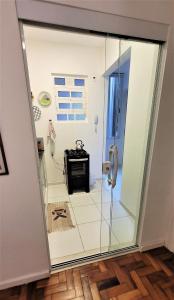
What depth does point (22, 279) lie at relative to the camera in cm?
Result: 136

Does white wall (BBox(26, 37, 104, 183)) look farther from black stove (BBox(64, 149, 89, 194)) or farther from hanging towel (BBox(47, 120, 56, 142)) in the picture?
black stove (BBox(64, 149, 89, 194))

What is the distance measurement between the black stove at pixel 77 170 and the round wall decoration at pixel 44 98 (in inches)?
40.5

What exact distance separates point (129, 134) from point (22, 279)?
197 centimetres

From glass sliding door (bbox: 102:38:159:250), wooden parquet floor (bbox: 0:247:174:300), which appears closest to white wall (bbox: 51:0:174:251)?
glass sliding door (bbox: 102:38:159:250)

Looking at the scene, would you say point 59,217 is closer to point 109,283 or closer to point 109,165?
point 109,283

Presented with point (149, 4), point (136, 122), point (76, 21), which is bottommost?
point (136, 122)

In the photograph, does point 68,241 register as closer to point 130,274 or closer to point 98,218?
point 98,218

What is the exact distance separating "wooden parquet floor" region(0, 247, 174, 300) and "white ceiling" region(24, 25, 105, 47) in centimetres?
311

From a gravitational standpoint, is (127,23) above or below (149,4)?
below

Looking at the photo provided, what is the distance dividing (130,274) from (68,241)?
2.47 ft

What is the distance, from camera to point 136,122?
198cm

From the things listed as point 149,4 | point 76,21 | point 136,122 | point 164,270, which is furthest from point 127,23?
point 164,270

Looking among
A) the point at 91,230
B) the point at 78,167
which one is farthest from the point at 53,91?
the point at 91,230

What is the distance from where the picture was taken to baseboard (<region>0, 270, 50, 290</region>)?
132 centimetres
